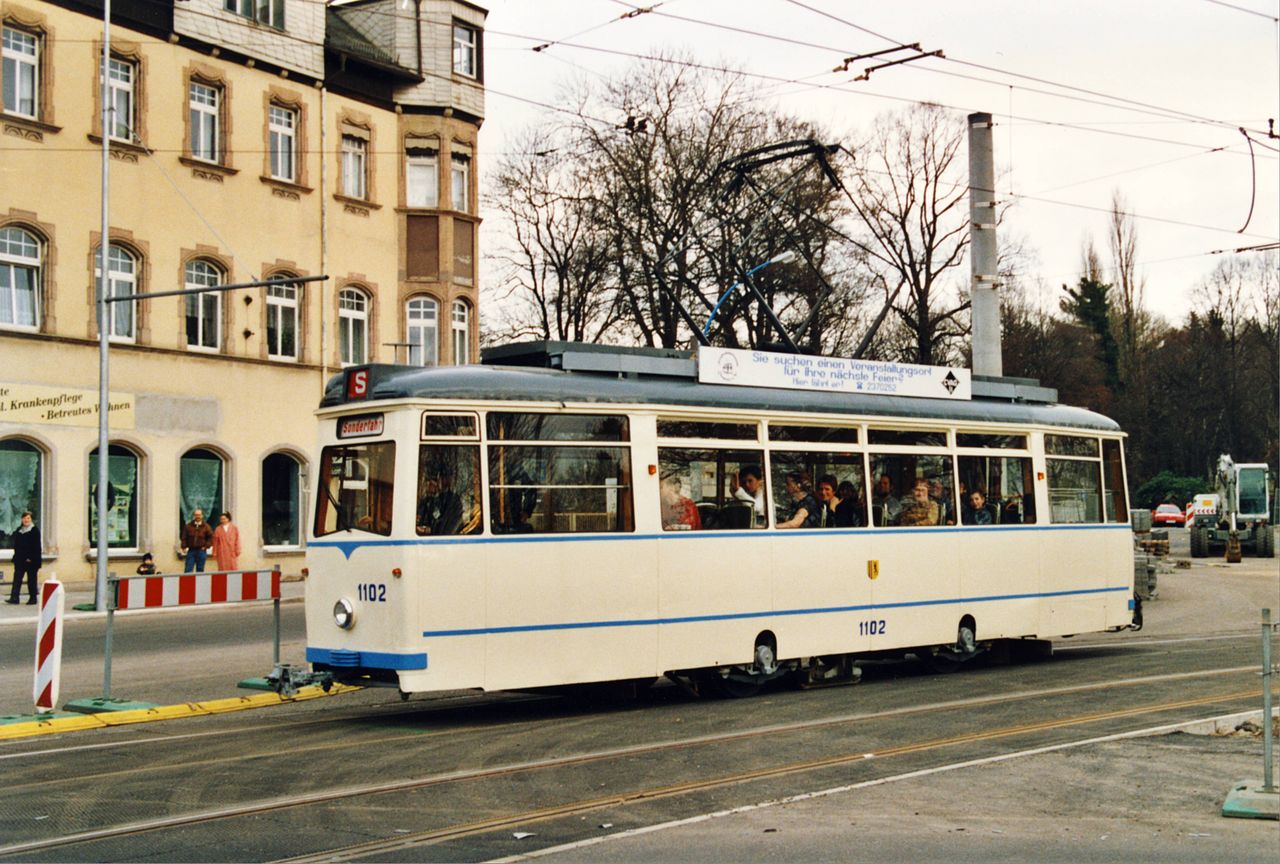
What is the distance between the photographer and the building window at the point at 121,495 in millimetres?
32594

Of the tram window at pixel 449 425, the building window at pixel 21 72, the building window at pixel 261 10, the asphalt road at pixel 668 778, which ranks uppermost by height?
the building window at pixel 261 10

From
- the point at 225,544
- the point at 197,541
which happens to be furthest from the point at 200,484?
the point at 225,544

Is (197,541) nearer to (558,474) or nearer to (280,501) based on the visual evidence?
(280,501)

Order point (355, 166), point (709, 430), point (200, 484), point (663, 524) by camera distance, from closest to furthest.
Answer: point (663, 524)
point (709, 430)
point (200, 484)
point (355, 166)

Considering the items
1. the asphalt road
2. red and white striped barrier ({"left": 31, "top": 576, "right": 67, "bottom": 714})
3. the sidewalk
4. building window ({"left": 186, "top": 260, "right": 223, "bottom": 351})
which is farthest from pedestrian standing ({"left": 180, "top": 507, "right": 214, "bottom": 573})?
red and white striped barrier ({"left": 31, "top": 576, "right": 67, "bottom": 714})

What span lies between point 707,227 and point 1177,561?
17.7 meters

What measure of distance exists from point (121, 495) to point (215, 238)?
19.7ft

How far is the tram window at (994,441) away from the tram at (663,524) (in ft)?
0.08

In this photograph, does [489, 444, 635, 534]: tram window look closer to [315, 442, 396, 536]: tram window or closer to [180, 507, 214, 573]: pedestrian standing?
[315, 442, 396, 536]: tram window

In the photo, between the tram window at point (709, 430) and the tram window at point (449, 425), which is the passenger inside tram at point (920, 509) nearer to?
the tram window at point (709, 430)

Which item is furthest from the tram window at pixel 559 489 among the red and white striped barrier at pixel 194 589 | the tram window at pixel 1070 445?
the tram window at pixel 1070 445

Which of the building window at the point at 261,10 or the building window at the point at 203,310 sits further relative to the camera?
the building window at the point at 261,10

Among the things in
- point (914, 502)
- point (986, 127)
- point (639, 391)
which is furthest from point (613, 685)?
point (986, 127)

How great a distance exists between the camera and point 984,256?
2650 centimetres
